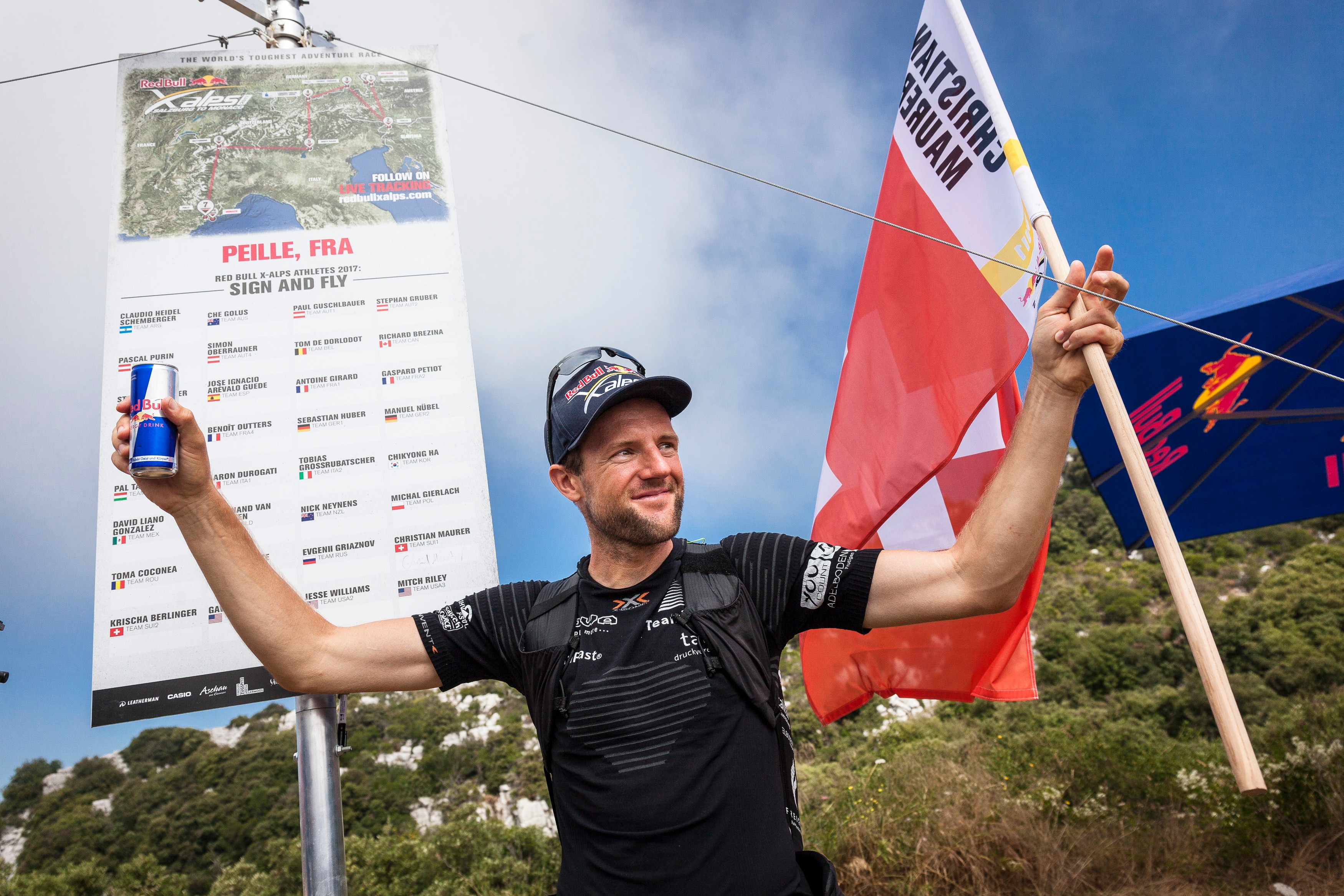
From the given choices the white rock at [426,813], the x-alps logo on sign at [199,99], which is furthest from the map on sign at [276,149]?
the white rock at [426,813]

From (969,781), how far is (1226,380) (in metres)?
4.55

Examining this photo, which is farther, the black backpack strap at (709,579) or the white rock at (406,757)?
the white rock at (406,757)

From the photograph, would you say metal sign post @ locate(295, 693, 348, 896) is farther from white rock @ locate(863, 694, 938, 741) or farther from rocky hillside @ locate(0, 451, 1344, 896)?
white rock @ locate(863, 694, 938, 741)

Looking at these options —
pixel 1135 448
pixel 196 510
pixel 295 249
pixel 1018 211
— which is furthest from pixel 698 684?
pixel 295 249

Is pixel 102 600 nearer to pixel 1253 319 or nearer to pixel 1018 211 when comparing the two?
pixel 1018 211

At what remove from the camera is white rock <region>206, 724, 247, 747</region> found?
2450cm

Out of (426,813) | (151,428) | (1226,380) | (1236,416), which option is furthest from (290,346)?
(426,813)

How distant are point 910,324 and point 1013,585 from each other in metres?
1.82

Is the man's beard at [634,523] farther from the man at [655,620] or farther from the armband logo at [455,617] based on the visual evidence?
the armband logo at [455,617]

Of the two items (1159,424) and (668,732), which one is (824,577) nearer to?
(668,732)

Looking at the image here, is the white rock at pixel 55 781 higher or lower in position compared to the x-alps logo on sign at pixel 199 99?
lower

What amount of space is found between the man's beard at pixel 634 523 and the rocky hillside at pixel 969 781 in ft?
17.9

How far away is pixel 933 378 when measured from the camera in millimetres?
2982

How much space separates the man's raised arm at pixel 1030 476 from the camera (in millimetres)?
1538
